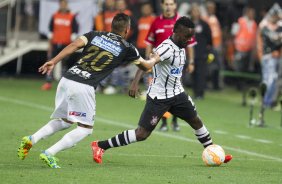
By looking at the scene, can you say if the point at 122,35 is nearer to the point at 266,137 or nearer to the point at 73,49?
the point at 73,49

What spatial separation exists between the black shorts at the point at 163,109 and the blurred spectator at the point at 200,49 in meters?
13.6

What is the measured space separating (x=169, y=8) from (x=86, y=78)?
544 cm

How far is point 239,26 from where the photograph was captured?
107 feet

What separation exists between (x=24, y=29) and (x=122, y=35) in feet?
69.1

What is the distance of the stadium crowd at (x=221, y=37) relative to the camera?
84.0 ft

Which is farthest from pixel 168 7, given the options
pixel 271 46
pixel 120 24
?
pixel 271 46

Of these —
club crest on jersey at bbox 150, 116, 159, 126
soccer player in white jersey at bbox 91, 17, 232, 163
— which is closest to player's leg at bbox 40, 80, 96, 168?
soccer player in white jersey at bbox 91, 17, 232, 163

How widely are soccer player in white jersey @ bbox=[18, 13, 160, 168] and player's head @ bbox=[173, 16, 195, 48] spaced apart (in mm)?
783

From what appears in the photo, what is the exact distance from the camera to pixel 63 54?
1291cm

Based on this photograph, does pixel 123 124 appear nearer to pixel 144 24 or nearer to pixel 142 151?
pixel 142 151

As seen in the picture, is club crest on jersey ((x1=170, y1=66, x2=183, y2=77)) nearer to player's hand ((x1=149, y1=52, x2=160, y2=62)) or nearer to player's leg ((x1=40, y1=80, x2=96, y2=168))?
player's hand ((x1=149, y1=52, x2=160, y2=62))

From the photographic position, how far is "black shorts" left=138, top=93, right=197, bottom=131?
14.0 metres

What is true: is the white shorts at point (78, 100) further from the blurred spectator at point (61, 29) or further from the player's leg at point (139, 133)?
the blurred spectator at point (61, 29)

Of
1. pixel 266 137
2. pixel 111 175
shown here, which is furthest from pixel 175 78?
pixel 266 137
